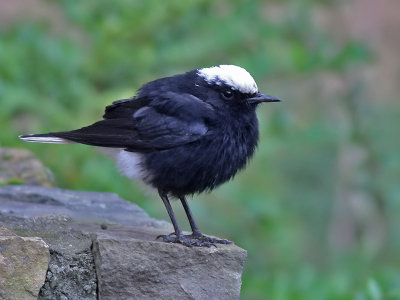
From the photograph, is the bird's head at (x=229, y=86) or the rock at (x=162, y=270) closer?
the rock at (x=162, y=270)

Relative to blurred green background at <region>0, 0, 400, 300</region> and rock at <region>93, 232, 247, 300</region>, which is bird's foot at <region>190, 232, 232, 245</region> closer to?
rock at <region>93, 232, 247, 300</region>

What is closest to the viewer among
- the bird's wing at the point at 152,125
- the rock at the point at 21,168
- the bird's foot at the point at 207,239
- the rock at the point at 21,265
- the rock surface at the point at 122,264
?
the rock at the point at 21,265

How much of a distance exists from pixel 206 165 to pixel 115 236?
2.15ft

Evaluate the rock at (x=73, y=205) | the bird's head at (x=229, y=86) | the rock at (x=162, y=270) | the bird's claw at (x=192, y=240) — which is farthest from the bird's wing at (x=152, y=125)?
the rock at (x=162, y=270)

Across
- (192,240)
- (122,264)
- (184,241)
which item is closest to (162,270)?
(122,264)

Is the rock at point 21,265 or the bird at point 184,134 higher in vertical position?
the bird at point 184,134

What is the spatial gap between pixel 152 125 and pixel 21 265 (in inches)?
47.8

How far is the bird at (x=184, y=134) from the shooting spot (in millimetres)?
4227

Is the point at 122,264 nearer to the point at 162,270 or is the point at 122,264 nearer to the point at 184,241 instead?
the point at 162,270

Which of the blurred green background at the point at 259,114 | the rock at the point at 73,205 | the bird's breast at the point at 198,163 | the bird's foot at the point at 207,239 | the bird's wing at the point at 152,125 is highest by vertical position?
the blurred green background at the point at 259,114

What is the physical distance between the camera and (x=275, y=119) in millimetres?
7422

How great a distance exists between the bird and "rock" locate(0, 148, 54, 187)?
669mm

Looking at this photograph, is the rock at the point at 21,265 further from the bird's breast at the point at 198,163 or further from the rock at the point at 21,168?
the rock at the point at 21,168

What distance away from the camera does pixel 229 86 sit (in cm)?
443
